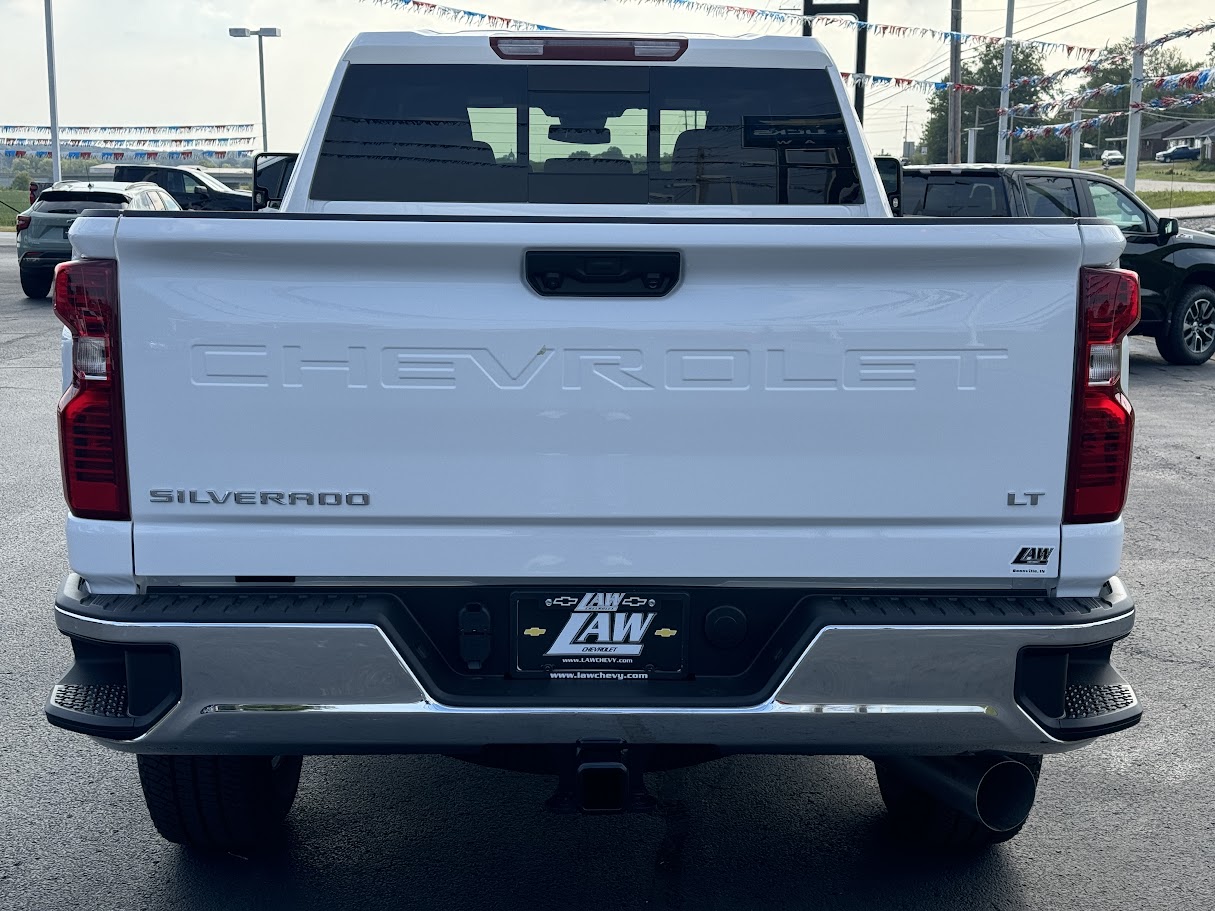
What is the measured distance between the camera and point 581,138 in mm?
4773

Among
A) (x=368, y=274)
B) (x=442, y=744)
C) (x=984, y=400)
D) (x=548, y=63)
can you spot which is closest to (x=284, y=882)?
(x=442, y=744)

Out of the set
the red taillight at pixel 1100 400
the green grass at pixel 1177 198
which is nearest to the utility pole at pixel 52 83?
the green grass at pixel 1177 198

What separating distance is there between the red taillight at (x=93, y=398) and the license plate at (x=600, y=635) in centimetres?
87

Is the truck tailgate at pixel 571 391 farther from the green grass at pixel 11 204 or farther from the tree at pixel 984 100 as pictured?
the tree at pixel 984 100

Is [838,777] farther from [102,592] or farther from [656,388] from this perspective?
[102,592]

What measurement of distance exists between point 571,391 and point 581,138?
2.25 meters

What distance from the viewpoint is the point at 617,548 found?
2824 millimetres

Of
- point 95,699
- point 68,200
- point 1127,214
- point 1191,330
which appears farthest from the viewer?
point 68,200

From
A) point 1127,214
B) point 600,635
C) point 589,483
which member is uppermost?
point 1127,214

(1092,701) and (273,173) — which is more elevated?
(273,173)

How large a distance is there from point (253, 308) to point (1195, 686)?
3952 mm

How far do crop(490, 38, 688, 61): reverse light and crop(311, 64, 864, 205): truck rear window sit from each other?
2.0 inches

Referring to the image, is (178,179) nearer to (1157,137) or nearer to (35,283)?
(35,283)

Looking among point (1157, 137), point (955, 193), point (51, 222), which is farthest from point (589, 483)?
point (1157, 137)
